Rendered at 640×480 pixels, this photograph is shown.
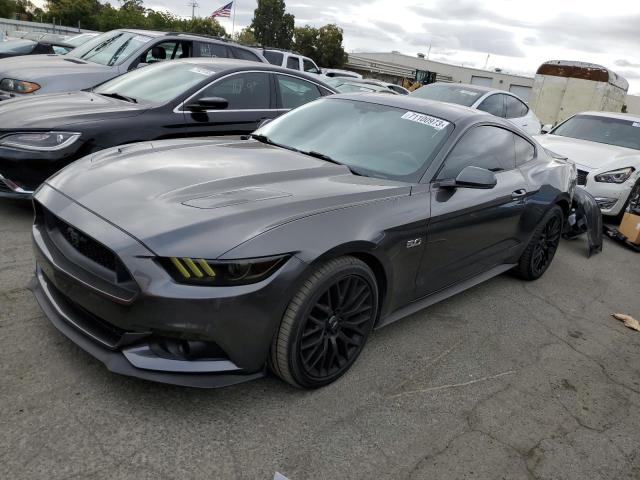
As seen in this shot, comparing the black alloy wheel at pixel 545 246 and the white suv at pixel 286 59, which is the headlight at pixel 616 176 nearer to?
the black alloy wheel at pixel 545 246

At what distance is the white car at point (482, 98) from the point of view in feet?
30.8

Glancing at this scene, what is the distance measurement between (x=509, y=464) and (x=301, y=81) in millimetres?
4782

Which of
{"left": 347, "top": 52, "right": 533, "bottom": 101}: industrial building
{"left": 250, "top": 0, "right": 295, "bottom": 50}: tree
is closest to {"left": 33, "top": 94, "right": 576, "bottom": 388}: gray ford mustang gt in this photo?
{"left": 347, "top": 52, "right": 533, "bottom": 101}: industrial building

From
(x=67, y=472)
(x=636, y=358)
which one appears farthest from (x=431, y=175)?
(x=67, y=472)

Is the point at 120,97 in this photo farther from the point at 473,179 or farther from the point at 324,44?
the point at 324,44

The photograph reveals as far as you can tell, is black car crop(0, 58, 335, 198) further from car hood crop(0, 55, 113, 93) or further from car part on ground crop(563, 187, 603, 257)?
car part on ground crop(563, 187, 603, 257)

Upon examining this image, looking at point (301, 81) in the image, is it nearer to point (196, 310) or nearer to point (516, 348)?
point (516, 348)

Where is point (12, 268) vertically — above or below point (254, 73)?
below

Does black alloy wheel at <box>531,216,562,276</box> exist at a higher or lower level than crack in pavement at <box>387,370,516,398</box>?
higher

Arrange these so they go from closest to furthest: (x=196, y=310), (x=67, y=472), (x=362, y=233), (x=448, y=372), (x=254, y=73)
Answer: (x=67, y=472)
(x=196, y=310)
(x=362, y=233)
(x=448, y=372)
(x=254, y=73)

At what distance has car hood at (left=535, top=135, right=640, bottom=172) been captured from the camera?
7.19 metres

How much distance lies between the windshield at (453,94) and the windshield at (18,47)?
28.6 ft

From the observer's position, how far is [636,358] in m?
3.76

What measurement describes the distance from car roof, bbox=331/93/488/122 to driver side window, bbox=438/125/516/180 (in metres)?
0.14
